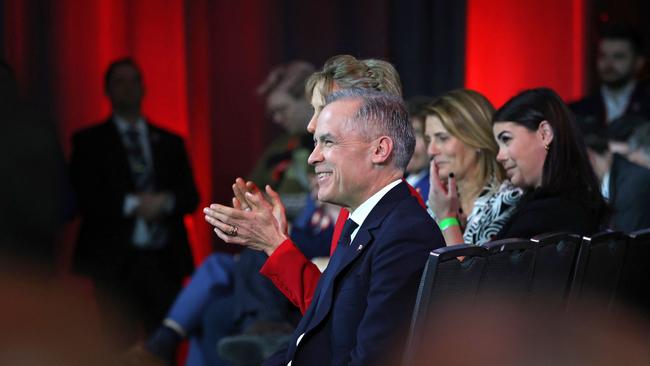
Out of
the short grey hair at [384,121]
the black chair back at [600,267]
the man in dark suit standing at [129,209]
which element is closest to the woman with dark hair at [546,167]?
the black chair back at [600,267]

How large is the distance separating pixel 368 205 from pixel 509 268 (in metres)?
0.37

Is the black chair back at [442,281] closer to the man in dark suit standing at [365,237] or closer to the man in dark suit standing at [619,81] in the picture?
the man in dark suit standing at [365,237]

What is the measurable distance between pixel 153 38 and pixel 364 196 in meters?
4.86

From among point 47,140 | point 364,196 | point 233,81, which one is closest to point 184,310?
point 47,140

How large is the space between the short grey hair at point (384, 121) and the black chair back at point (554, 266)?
0.43 meters

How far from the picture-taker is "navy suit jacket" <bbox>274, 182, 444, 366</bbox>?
222cm

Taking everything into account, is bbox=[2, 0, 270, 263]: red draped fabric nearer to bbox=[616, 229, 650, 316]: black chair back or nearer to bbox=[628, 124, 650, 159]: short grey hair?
bbox=[628, 124, 650, 159]: short grey hair

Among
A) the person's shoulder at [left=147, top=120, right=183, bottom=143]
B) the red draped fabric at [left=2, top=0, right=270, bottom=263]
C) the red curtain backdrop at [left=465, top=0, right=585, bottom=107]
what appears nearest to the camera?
the person's shoulder at [left=147, top=120, right=183, bottom=143]

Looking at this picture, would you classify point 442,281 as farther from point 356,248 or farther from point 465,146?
point 465,146

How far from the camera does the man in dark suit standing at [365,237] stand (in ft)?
7.35

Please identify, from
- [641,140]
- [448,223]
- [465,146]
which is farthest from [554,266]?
[641,140]

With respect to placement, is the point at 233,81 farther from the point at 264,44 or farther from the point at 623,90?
the point at 623,90

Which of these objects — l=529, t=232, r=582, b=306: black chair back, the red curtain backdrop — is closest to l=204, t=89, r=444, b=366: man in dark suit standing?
l=529, t=232, r=582, b=306: black chair back

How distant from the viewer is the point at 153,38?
7059 millimetres
